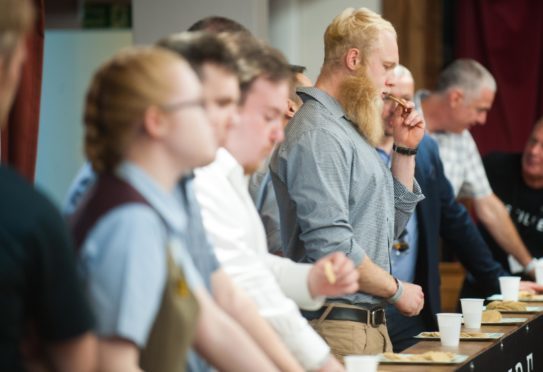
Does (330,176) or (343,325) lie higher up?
(330,176)

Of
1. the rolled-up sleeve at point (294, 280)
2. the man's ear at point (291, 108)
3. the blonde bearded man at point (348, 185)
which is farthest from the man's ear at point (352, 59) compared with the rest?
the rolled-up sleeve at point (294, 280)

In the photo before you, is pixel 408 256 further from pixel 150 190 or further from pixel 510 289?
pixel 150 190

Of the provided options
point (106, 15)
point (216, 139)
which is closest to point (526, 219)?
point (106, 15)

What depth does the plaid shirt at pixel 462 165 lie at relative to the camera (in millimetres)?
5621

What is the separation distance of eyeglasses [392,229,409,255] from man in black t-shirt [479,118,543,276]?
135 centimetres

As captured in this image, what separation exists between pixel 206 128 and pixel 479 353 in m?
1.59

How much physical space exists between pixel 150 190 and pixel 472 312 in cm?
207

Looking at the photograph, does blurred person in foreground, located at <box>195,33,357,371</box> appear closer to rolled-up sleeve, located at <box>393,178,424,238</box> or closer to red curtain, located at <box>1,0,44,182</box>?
rolled-up sleeve, located at <box>393,178,424,238</box>

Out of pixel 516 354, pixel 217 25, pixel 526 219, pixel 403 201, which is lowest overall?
pixel 526 219

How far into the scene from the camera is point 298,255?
10.9ft

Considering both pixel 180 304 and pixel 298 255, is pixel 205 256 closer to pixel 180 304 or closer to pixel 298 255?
pixel 180 304

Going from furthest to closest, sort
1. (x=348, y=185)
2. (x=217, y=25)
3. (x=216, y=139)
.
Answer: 1. (x=348, y=185)
2. (x=217, y=25)
3. (x=216, y=139)

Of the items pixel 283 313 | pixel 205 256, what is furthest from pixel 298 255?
pixel 205 256

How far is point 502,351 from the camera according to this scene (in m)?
3.41
